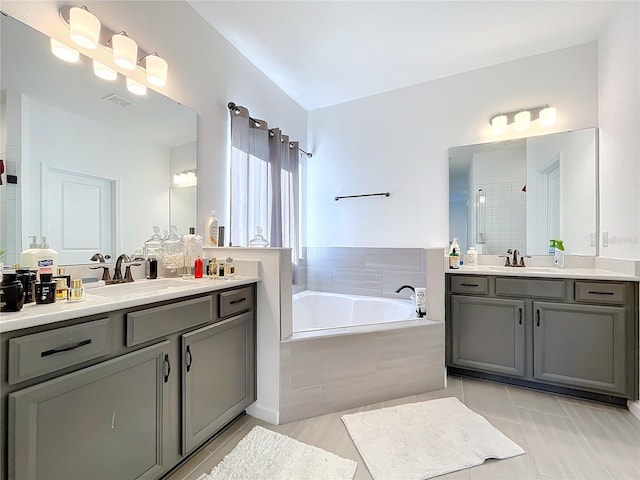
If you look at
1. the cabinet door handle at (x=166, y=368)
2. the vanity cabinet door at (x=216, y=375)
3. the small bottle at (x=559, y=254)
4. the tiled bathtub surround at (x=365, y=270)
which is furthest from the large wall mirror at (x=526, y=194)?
the cabinet door handle at (x=166, y=368)

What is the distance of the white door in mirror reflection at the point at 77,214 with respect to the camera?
1.41 metres

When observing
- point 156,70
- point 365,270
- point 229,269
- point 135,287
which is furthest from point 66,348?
point 365,270

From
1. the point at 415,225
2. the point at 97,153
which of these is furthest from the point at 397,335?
the point at 97,153

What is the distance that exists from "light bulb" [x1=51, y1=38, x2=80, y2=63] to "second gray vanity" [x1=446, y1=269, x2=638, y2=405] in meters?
2.70

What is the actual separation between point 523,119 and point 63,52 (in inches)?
128

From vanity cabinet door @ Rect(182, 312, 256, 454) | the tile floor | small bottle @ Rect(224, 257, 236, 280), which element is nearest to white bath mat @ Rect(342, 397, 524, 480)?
the tile floor

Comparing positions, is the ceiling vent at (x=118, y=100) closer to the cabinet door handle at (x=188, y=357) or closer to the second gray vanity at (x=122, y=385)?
the second gray vanity at (x=122, y=385)

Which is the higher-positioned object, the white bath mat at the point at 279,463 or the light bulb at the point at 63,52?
the light bulb at the point at 63,52

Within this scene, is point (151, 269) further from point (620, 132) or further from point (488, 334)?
point (620, 132)

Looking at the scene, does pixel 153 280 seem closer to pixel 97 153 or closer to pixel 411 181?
pixel 97 153

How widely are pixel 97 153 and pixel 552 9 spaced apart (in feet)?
10.1

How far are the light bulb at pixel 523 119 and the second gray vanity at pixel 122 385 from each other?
2762 mm

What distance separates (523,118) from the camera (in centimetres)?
266

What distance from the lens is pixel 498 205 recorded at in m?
2.78
